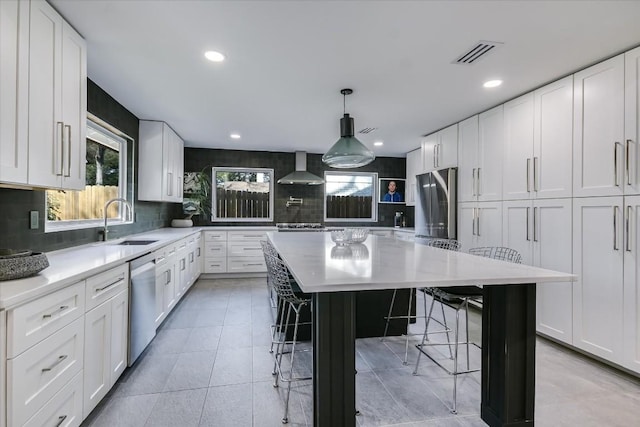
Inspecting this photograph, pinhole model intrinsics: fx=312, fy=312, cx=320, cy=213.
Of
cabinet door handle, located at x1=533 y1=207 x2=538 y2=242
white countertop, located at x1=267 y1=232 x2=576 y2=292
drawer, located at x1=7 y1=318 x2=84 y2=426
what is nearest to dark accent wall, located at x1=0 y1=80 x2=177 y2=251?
drawer, located at x1=7 y1=318 x2=84 y2=426

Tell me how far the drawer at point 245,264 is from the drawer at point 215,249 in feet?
0.57

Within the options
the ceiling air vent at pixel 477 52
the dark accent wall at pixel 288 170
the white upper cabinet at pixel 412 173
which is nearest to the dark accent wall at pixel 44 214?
the dark accent wall at pixel 288 170

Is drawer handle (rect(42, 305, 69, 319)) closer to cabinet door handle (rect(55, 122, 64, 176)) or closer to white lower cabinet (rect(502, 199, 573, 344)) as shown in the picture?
cabinet door handle (rect(55, 122, 64, 176))

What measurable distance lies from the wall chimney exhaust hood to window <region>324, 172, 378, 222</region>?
0.56 meters

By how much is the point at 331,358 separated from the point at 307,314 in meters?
1.54

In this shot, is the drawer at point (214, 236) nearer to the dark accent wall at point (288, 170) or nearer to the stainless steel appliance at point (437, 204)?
the dark accent wall at point (288, 170)

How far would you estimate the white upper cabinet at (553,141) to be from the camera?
274 centimetres

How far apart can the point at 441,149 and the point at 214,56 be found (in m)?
3.37

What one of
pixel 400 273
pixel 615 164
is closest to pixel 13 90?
pixel 400 273

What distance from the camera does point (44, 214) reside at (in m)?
2.25

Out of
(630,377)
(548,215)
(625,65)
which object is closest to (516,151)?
(548,215)

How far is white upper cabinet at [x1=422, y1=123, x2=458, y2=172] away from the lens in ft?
14.0

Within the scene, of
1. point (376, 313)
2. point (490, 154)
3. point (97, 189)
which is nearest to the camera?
point (376, 313)

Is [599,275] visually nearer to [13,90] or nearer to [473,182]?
[473,182]
